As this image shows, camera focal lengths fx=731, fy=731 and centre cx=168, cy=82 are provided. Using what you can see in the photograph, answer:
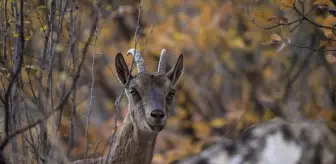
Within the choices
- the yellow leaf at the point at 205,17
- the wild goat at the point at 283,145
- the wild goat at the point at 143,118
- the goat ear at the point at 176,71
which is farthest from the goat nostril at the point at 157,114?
the yellow leaf at the point at 205,17

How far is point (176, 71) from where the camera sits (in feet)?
29.0

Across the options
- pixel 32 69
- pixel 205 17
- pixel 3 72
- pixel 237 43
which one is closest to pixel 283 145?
pixel 32 69

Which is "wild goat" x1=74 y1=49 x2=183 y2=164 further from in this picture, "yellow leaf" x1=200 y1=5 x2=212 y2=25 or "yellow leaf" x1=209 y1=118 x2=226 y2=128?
"yellow leaf" x1=200 y1=5 x2=212 y2=25

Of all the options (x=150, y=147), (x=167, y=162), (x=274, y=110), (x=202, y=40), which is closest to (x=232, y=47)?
(x=202, y=40)

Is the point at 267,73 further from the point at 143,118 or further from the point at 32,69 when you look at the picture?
the point at 32,69

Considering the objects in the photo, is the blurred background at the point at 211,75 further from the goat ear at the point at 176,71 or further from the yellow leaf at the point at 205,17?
the goat ear at the point at 176,71

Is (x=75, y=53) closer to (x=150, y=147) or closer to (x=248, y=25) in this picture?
(x=150, y=147)

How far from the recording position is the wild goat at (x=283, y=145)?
31.3 ft

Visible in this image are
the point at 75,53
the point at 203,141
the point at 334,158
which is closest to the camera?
the point at 75,53

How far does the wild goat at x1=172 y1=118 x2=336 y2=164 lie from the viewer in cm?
955

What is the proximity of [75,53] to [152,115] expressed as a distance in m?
1.07

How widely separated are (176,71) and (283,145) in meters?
1.99

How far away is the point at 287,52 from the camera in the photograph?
1620 centimetres

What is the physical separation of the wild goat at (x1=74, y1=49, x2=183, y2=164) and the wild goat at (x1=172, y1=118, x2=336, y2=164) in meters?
2.06
